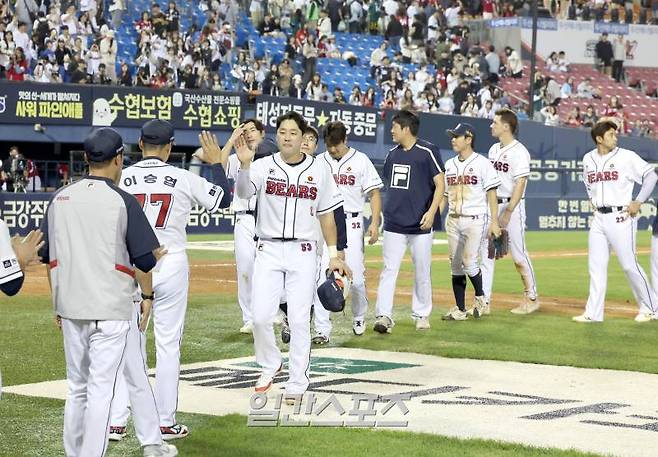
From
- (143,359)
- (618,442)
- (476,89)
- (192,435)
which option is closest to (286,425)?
(192,435)

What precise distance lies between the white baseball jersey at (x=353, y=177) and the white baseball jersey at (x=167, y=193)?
192 inches

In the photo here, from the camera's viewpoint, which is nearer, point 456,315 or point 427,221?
point 427,221

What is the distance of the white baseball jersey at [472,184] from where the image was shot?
1443 centimetres

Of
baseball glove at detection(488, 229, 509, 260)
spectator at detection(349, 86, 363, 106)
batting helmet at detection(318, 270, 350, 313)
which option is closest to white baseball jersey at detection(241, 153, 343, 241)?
batting helmet at detection(318, 270, 350, 313)

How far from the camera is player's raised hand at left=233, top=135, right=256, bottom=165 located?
28.8 feet

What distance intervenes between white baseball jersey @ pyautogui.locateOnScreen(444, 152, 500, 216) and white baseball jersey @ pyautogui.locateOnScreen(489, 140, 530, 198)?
0.49 meters

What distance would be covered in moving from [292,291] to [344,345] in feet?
11.3

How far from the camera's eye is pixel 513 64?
42375mm

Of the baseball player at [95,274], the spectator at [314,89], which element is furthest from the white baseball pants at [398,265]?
the spectator at [314,89]

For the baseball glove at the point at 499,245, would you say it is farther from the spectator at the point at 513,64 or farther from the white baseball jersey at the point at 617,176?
the spectator at the point at 513,64

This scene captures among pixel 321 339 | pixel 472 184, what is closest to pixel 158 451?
pixel 321 339

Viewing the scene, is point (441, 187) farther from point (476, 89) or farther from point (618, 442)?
point (476, 89)

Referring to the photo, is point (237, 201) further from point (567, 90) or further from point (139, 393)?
point (567, 90)

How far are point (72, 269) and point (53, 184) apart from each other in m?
23.2
